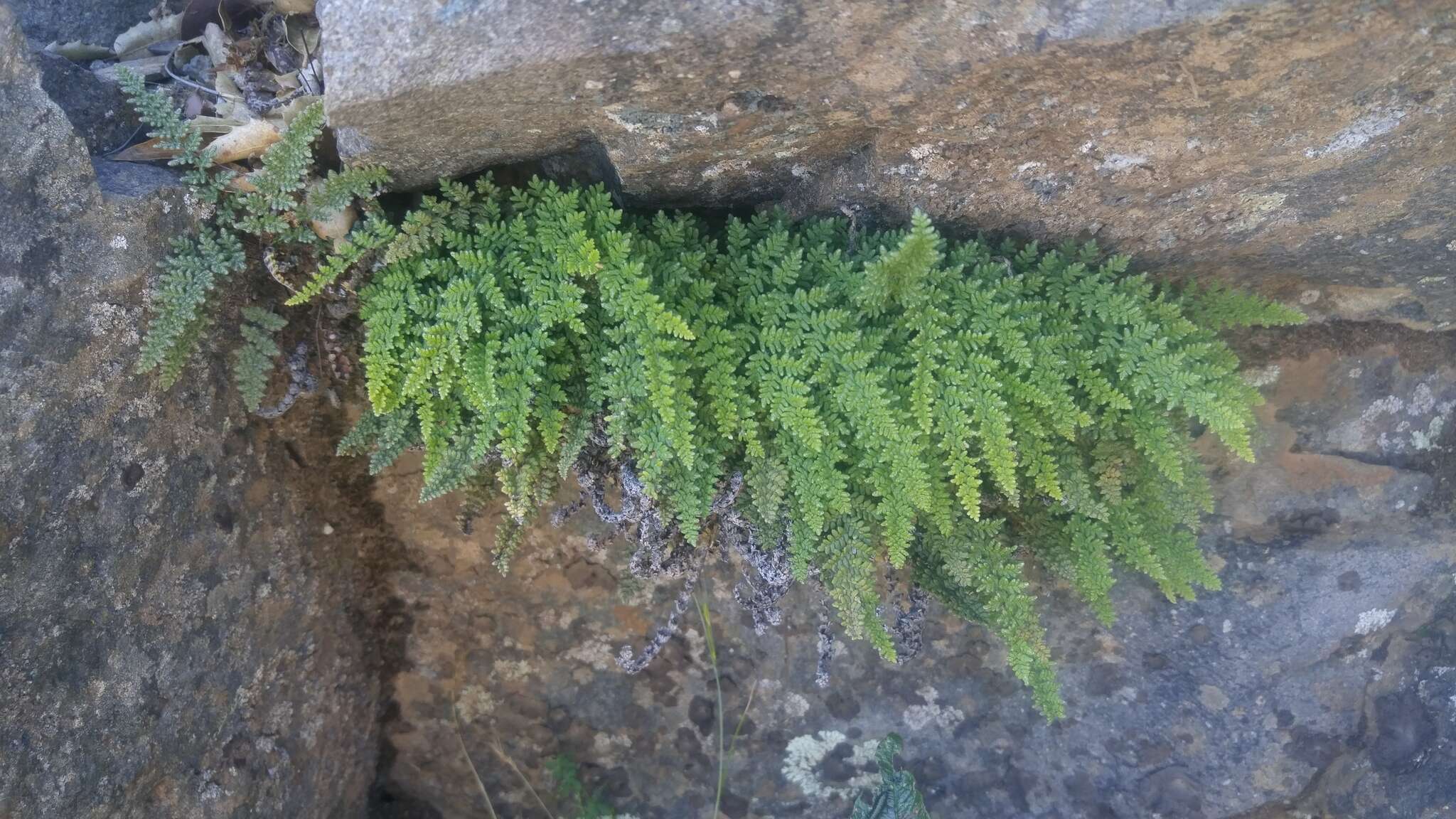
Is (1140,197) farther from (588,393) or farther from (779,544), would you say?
(588,393)

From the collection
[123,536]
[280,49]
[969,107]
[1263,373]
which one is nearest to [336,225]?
[280,49]

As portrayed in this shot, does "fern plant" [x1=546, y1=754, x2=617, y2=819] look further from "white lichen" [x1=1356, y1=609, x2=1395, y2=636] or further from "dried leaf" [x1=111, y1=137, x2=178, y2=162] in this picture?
"white lichen" [x1=1356, y1=609, x2=1395, y2=636]

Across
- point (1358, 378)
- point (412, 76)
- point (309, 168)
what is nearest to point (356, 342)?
point (309, 168)

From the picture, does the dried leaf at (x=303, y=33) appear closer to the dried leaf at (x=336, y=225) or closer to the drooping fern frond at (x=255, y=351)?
the dried leaf at (x=336, y=225)

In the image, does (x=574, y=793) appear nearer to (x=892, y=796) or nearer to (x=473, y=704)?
(x=473, y=704)

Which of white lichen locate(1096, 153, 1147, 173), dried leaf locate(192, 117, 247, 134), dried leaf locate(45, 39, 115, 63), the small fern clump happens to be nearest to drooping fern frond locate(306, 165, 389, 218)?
the small fern clump

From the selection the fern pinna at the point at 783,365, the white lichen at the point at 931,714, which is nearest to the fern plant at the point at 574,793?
the white lichen at the point at 931,714
